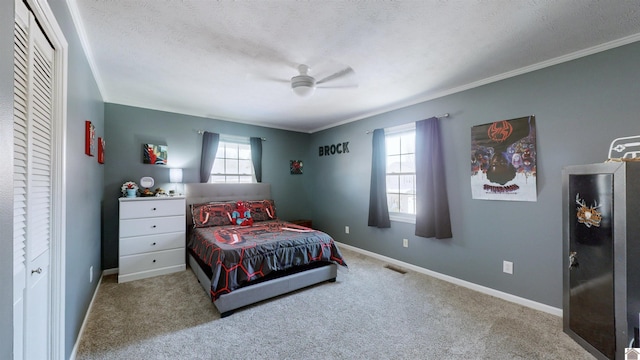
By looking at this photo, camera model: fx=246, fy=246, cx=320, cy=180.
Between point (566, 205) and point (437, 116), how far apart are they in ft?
5.62

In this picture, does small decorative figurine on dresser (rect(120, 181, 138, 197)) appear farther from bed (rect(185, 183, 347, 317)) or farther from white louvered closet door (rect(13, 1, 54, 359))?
white louvered closet door (rect(13, 1, 54, 359))

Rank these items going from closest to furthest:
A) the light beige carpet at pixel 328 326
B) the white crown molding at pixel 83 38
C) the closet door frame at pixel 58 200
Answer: the closet door frame at pixel 58 200, the white crown molding at pixel 83 38, the light beige carpet at pixel 328 326

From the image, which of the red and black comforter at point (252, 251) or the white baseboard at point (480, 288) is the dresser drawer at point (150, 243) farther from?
the white baseboard at point (480, 288)

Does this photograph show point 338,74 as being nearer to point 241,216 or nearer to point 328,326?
point 328,326

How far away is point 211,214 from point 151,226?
0.79 meters

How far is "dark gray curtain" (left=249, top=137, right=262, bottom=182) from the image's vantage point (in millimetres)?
4742

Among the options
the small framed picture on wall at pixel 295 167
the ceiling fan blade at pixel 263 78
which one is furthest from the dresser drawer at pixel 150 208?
the small framed picture on wall at pixel 295 167

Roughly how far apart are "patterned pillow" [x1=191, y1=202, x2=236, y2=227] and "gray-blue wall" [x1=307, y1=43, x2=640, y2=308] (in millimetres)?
2664

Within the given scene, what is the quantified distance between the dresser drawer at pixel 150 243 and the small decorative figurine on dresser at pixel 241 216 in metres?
0.77

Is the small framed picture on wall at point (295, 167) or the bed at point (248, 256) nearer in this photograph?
the bed at point (248, 256)

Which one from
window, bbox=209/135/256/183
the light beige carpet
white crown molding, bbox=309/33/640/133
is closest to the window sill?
the light beige carpet

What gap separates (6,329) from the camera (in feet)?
1.89

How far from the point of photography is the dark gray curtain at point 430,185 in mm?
3152

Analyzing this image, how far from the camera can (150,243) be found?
10.8ft
